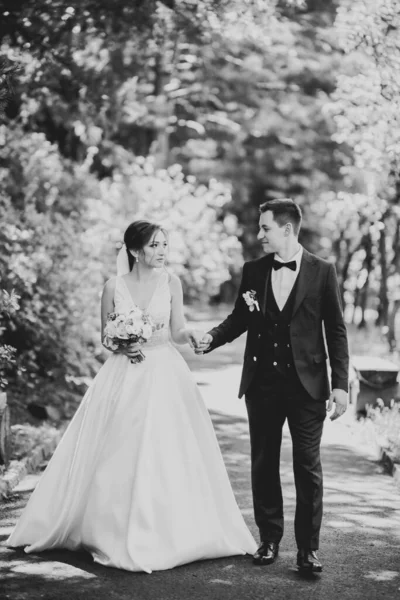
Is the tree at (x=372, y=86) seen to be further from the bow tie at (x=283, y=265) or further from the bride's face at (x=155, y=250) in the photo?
the bow tie at (x=283, y=265)

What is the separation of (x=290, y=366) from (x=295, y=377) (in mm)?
→ 75

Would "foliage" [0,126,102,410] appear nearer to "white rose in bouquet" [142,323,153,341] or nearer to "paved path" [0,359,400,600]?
"paved path" [0,359,400,600]

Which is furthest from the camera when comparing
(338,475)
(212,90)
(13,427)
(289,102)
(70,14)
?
(289,102)

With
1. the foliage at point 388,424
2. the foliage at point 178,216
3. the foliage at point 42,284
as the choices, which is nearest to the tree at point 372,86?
the foliage at point 388,424

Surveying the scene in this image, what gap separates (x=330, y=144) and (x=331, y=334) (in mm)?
29984

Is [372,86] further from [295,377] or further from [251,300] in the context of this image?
[295,377]

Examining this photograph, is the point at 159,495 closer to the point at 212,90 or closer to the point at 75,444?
the point at 75,444

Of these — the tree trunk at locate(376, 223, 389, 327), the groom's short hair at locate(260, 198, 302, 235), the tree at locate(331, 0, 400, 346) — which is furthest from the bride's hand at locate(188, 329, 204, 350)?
the tree trunk at locate(376, 223, 389, 327)

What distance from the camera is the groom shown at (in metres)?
6.06

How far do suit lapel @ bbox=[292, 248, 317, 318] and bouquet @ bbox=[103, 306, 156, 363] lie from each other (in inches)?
40.5

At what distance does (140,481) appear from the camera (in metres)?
6.18

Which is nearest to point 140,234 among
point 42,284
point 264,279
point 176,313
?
point 176,313

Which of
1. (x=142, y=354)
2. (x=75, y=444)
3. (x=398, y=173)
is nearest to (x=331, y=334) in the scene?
(x=142, y=354)

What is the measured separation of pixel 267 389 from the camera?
6.22m
